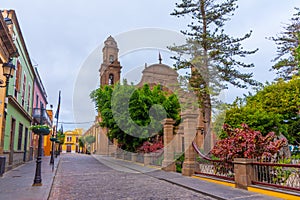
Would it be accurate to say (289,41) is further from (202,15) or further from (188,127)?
(188,127)

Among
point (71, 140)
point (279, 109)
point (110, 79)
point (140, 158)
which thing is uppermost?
point (110, 79)

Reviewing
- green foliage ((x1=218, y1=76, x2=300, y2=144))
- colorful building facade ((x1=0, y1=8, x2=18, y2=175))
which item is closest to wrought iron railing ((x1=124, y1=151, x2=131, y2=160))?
green foliage ((x1=218, y1=76, x2=300, y2=144))

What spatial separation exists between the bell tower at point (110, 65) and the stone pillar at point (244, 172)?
3138 cm

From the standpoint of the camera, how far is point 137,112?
17.5m

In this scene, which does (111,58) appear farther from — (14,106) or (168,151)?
(168,151)

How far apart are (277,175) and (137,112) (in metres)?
11.4

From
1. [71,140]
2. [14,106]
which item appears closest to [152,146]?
[14,106]

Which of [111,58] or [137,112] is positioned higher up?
[111,58]

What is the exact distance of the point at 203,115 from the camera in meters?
20.1

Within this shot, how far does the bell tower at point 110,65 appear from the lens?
40.0 meters

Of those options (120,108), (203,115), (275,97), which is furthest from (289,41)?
(120,108)

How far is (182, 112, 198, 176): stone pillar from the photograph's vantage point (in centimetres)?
1091

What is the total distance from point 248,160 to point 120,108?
41.4 feet

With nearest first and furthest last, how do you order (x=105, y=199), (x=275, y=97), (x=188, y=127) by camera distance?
(x=105, y=199) → (x=188, y=127) → (x=275, y=97)
